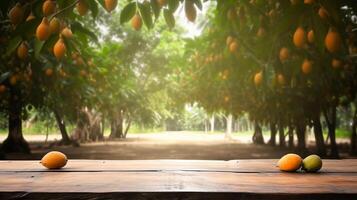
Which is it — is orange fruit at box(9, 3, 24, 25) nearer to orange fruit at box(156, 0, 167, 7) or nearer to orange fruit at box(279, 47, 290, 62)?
orange fruit at box(156, 0, 167, 7)

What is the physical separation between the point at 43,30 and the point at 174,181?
1240 millimetres

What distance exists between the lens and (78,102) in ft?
57.5

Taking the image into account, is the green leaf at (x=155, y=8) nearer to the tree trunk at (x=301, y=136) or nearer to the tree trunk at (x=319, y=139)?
the tree trunk at (x=319, y=139)

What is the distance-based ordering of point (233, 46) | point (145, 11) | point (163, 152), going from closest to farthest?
point (145, 11) < point (233, 46) < point (163, 152)

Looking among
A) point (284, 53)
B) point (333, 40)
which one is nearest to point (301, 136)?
point (284, 53)

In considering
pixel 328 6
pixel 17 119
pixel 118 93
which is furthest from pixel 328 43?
pixel 118 93

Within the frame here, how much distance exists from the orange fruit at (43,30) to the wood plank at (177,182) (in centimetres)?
82

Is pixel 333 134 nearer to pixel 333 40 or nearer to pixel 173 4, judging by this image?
pixel 333 40

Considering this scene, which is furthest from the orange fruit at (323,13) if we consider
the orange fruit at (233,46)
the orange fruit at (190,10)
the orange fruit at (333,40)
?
the orange fruit at (233,46)

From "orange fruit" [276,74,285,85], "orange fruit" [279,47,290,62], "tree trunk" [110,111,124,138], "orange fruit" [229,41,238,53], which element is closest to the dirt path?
"orange fruit" [229,41,238,53]

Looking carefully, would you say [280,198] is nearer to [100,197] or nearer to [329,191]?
[329,191]

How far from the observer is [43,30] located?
2785 mm

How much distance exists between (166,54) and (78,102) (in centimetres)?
1768

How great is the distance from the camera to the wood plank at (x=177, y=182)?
205 centimetres
